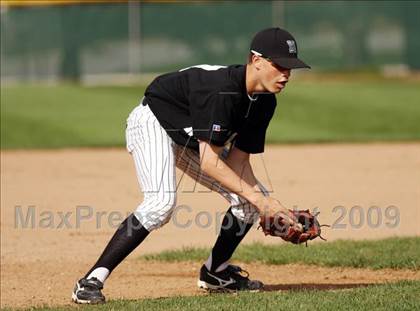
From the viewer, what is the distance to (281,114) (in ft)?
55.5

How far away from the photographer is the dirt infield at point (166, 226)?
7.05 m

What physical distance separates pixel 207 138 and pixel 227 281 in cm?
131

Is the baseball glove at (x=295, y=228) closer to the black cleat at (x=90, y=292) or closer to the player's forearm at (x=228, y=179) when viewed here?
the player's forearm at (x=228, y=179)

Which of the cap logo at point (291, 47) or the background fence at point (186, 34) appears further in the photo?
the background fence at point (186, 34)

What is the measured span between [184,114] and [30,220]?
3.55 m

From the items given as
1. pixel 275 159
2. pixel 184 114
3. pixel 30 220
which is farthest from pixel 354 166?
pixel 184 114

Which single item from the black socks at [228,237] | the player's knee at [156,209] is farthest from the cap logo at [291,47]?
the black socks at [228,237]

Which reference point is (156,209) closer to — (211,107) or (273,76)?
(211,107)

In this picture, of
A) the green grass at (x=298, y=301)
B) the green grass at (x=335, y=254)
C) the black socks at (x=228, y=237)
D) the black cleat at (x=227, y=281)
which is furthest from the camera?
the green grass at (x=335, y=254)

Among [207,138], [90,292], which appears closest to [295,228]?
[207,138]

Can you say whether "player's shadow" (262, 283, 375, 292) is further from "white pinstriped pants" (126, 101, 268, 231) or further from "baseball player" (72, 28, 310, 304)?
"white pinstriped pants" (126, 101, 268, 231)

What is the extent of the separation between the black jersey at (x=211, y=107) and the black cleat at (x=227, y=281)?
89 centimetres

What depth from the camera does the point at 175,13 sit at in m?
24.3

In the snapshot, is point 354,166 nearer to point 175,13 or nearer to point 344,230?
point 344,230
